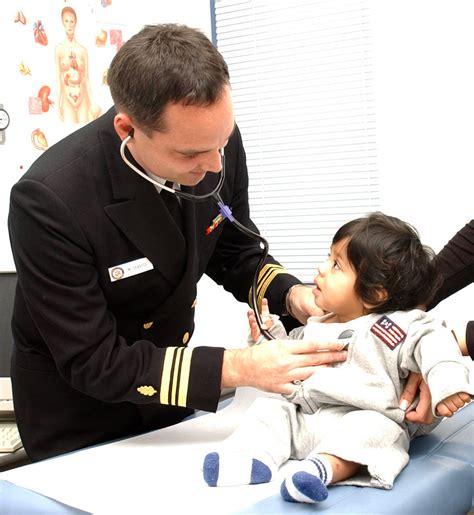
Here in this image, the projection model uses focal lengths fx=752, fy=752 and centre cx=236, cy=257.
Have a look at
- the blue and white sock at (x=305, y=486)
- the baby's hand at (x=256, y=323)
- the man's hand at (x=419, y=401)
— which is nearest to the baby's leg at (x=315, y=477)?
the blue and white sock at (x=305, y=486)

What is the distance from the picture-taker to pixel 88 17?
120 inches

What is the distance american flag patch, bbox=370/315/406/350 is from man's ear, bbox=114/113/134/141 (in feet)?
1.98

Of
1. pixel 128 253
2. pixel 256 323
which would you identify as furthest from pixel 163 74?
pixel 256 323

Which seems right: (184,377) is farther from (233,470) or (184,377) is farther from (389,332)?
(389,332)

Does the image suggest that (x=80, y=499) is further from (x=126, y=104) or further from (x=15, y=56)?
(x=15, y=56)

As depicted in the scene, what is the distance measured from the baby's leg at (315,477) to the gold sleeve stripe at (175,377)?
0.28 metres

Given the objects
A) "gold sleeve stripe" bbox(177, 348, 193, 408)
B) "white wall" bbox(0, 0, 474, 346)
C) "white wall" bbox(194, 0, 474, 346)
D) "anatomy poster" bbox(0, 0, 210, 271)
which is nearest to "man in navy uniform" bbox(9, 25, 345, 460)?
"gold sleeve stripe" bbox(177, 348, 193, 408)

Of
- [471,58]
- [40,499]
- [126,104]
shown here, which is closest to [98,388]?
[40,499]

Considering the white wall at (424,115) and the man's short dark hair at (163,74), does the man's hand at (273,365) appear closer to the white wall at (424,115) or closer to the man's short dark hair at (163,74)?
the man's short dark hair at (163,74)

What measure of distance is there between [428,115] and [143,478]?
200 centimetres

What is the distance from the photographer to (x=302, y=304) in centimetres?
176

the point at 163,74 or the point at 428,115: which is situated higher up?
the point at 163,74

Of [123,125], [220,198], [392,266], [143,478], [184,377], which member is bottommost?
[143,478]

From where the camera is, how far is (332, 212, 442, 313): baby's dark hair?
1.53 m
